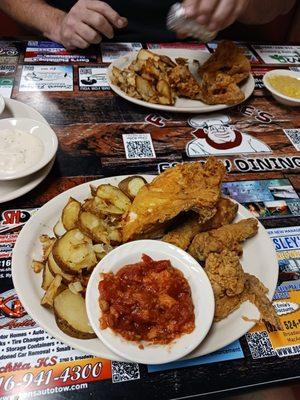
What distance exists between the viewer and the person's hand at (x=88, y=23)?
2682 mm

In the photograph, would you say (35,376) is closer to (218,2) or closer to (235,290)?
(235,290)

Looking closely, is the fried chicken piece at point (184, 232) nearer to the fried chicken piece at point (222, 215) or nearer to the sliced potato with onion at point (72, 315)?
the fried chicken piece at point (222, 215)

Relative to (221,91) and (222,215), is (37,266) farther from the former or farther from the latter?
(221,91)

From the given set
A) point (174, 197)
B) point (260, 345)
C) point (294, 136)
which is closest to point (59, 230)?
point (174, 197)

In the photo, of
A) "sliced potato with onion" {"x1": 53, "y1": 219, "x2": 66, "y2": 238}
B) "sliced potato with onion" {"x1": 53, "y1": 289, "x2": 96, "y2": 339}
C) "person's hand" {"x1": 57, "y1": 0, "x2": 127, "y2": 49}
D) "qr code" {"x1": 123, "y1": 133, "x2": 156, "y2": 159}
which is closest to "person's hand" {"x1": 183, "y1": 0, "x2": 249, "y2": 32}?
"person's hand" {"x1": 57, "y1": 0, "x2": 127, "y2": 49}

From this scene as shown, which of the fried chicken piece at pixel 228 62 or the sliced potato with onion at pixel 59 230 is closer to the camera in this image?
the sliced potato with onion at pixel 59 230

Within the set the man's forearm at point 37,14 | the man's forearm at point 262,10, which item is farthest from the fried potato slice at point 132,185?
the man's forearm at point 262,10

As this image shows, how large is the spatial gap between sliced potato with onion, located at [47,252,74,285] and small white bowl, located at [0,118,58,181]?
0.45 m

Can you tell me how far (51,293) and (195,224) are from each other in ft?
2.02

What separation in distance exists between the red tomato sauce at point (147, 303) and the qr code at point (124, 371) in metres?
0.15

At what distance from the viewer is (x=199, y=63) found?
111 inches

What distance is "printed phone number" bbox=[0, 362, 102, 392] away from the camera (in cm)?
126

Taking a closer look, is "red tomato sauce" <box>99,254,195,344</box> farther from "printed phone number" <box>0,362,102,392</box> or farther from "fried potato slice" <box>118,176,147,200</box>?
"fried potato slice" <box>118,176,147,200</box>

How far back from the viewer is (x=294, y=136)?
2.40 metres
